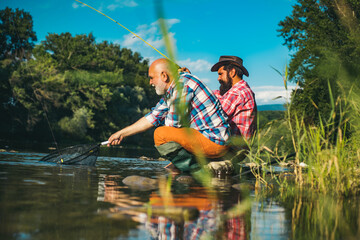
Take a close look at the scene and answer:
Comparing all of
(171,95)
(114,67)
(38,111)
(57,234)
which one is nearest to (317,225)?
(57,234)

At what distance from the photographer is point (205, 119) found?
4449mm

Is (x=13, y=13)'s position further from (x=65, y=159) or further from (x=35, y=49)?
(x=65, y=159)

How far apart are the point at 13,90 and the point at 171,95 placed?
84.8 ft

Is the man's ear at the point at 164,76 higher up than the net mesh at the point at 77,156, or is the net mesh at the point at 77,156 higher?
the man's ear at the point at 164,76

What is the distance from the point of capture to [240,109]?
16.9 feet

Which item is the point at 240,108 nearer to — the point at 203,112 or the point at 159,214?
the point at 203,112

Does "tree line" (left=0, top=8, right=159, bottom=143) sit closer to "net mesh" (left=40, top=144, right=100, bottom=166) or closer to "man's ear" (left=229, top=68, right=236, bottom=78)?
"net mesh" (left=40, top=144, right=100, bottom=166)

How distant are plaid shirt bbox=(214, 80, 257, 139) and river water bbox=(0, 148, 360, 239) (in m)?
2.07

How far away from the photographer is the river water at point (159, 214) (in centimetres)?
166

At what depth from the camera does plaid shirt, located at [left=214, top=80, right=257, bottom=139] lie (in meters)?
5.12

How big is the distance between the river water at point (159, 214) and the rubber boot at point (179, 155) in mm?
1459

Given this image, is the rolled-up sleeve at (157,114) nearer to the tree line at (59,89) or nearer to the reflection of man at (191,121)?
the reflection of man at (191,121)

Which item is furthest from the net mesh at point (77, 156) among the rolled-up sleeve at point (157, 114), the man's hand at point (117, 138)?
the rolled-up sleeve at point (157, 114)

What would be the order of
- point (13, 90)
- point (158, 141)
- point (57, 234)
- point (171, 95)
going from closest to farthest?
point (57, 234)
point (171, 95)
point (158, 141)
point (13, 90)
